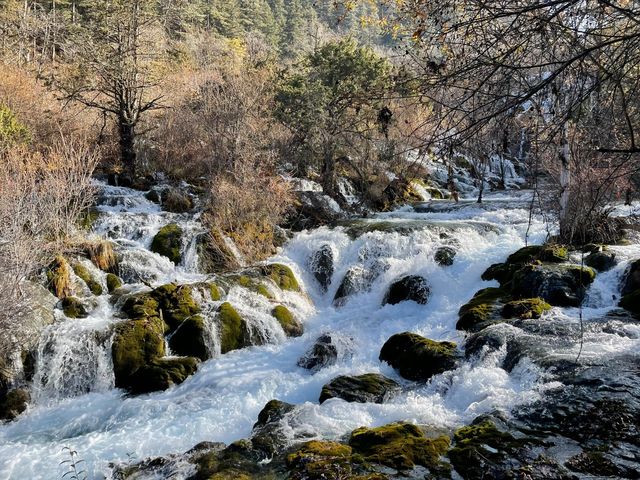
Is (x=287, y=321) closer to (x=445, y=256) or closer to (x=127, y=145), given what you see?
(x=445, y=256)

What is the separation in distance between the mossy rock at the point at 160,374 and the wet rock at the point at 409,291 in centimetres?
568

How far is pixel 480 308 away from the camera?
10594mm

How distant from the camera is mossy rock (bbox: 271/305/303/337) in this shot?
1155 centimetres

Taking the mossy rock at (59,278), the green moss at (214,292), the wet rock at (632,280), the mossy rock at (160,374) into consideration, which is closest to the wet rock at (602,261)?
the wet rock at (632,280)

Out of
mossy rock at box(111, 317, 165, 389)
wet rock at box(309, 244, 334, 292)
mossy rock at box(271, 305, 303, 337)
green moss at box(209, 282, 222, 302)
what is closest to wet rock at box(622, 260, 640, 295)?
mossy rock at box(271, 305, 303, 337)

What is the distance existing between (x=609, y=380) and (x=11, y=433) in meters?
8.82

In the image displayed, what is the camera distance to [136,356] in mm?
9531

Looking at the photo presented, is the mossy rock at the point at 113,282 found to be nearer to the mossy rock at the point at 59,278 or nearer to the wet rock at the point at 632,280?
the mossy rock at the point at 59,278

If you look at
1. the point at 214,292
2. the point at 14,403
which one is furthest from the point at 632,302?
the point at 14,403

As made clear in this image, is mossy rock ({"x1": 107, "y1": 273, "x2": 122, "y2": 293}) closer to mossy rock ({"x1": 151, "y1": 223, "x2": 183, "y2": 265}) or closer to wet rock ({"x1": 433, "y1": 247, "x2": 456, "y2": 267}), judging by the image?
mossy rock ({"x1": 151, "y1": 223, "x2": 183, "y2": 265})

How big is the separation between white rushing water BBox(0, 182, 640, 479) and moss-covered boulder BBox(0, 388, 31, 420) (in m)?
0.16

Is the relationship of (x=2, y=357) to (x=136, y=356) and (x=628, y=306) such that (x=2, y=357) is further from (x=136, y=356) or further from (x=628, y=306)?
(x=628, y=306)

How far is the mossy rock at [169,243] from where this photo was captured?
13430 millimetres

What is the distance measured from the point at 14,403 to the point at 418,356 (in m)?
6.86
